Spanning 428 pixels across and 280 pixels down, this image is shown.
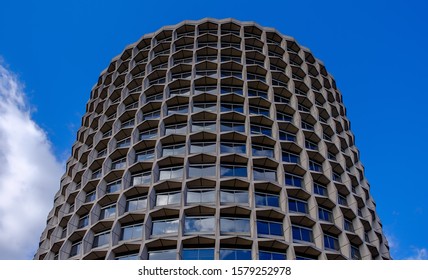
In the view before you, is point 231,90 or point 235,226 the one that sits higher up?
point 231,90

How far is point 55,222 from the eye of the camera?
53938 millimetres

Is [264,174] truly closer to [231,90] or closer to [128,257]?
[231,90]

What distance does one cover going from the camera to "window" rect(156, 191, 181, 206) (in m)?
43.8

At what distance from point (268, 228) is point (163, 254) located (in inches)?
399

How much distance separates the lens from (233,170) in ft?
150

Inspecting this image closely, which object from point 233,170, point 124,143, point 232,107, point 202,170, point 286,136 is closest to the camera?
point 233,170

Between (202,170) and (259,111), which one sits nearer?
(202,170)

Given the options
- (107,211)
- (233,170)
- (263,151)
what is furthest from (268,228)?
(107,211)

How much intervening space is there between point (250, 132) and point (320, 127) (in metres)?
10.2

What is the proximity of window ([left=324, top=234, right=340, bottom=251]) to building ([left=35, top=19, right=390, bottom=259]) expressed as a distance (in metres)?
0.20

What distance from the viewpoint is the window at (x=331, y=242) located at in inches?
1726

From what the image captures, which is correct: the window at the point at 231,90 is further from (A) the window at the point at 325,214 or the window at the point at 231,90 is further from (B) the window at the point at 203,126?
(A) the window at the point at 325,214

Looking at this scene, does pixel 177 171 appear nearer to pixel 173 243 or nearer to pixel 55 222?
pixel 173 243

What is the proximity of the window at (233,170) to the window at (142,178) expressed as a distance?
7.93 metres
